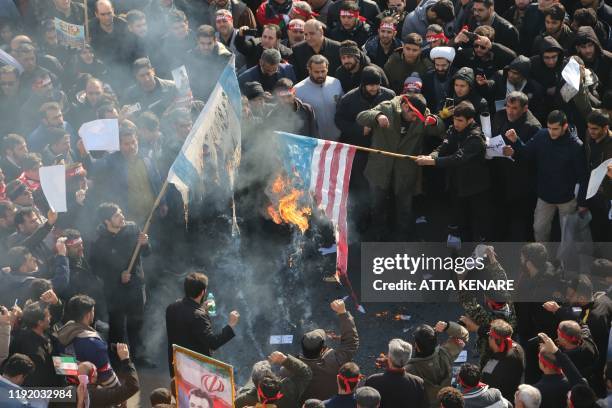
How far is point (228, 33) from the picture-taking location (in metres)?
13.7

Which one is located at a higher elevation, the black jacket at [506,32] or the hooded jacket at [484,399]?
the black jacket at [506,32]

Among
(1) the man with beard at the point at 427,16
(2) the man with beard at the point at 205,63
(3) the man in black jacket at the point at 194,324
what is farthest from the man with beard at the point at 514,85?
(3) the man in black jacket at the point at 194,324

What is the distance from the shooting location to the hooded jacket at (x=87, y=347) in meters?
8.98

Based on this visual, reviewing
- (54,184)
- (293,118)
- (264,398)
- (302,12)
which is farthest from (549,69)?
(264,398)

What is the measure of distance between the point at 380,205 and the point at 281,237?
41.9 inches

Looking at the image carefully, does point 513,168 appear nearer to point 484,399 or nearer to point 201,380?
point 484,399

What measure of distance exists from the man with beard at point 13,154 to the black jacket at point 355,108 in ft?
10.3

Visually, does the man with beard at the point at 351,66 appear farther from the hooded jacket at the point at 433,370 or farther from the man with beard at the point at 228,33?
the hooded jacket at the point at 433,370

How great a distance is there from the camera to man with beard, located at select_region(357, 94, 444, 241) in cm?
1196

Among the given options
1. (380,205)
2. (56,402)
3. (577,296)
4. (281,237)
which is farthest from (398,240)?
(56,402)

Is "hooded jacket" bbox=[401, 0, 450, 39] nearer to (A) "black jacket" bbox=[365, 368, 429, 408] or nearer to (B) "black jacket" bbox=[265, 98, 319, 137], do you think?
(B) "black jacket" bbox=[265, 98, 319, 137]

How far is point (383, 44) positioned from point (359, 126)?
149cm

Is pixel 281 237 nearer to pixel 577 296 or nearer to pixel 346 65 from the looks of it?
pixel 346 65

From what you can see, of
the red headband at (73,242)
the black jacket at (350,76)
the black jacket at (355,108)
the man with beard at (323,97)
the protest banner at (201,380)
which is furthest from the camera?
the black jacket at (350,76)
